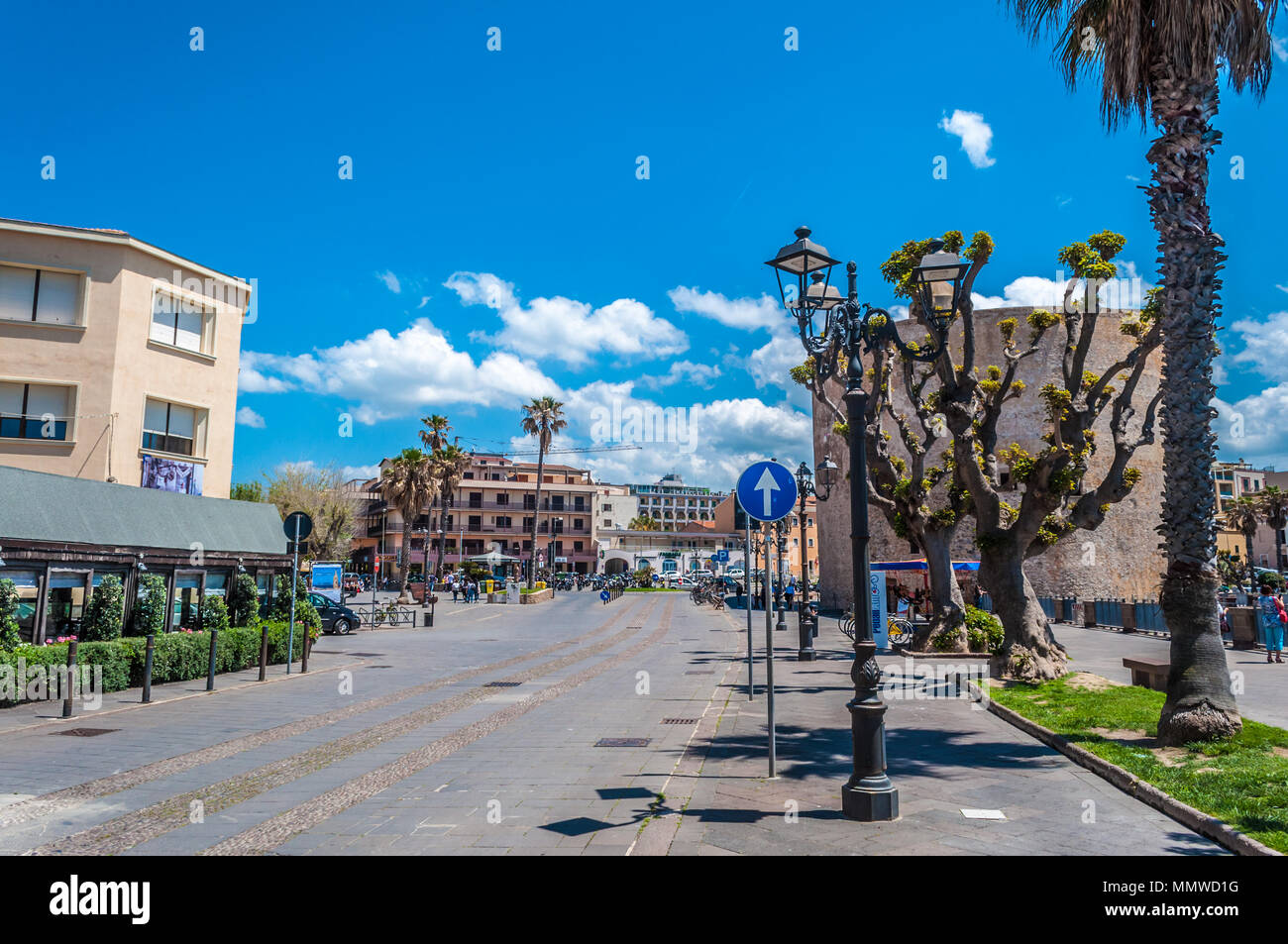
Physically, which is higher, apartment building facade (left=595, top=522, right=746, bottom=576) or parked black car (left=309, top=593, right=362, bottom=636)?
apartment building facade (left=595, top=522, right=746, bottom=576)

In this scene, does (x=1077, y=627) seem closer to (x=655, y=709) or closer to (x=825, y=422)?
(x=825, y=422)

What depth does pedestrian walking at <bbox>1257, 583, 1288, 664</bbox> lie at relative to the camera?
1878 cm

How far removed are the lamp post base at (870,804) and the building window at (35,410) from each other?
1955 centimetres

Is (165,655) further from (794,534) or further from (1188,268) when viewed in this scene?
(794,534)

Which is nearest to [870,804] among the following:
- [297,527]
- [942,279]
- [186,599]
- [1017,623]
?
[942,279]

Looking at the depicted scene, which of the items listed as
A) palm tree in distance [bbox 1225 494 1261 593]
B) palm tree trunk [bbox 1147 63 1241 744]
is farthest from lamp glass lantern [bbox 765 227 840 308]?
palm tree in distance [bbox 1225 494 1261 593]

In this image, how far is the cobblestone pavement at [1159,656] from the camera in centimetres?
1165

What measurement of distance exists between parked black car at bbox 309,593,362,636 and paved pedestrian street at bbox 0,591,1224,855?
44.2 feet

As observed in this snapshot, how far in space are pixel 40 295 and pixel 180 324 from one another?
2.89m

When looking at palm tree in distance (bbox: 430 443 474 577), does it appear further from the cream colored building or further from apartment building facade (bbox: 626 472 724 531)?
apartment building facade (bbox: 626 472 724 531)

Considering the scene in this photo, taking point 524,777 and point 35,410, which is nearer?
point 524,777

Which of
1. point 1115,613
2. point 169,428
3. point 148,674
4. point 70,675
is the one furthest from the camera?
point 1115,613

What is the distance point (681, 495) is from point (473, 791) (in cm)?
17971

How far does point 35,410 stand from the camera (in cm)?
1894
